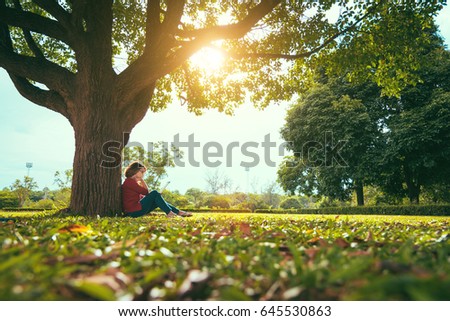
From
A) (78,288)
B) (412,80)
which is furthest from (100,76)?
(412,80)

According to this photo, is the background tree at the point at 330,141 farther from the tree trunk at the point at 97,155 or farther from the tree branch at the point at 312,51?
the tree trunk at the point at 97,155

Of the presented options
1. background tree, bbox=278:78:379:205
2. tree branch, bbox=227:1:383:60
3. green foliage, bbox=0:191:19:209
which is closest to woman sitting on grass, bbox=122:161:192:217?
tree branch, bbox=227:1:383:60

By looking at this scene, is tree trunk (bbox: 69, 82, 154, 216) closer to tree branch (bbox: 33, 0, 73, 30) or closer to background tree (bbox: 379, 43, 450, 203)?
tree branch (bbox: 33, 0, 73, 30)

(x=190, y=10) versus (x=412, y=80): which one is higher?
(x=190, y=10)

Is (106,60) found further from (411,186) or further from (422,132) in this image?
(411,186)

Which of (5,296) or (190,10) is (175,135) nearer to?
(190,10)

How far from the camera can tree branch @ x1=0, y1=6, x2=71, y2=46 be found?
7.15 m

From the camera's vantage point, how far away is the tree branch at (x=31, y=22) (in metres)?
7.15

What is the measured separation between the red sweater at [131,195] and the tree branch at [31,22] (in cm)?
372

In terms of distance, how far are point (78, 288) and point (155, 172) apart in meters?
33.4

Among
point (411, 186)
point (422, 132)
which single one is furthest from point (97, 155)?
point (411, 186)

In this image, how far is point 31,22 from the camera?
726 cm
